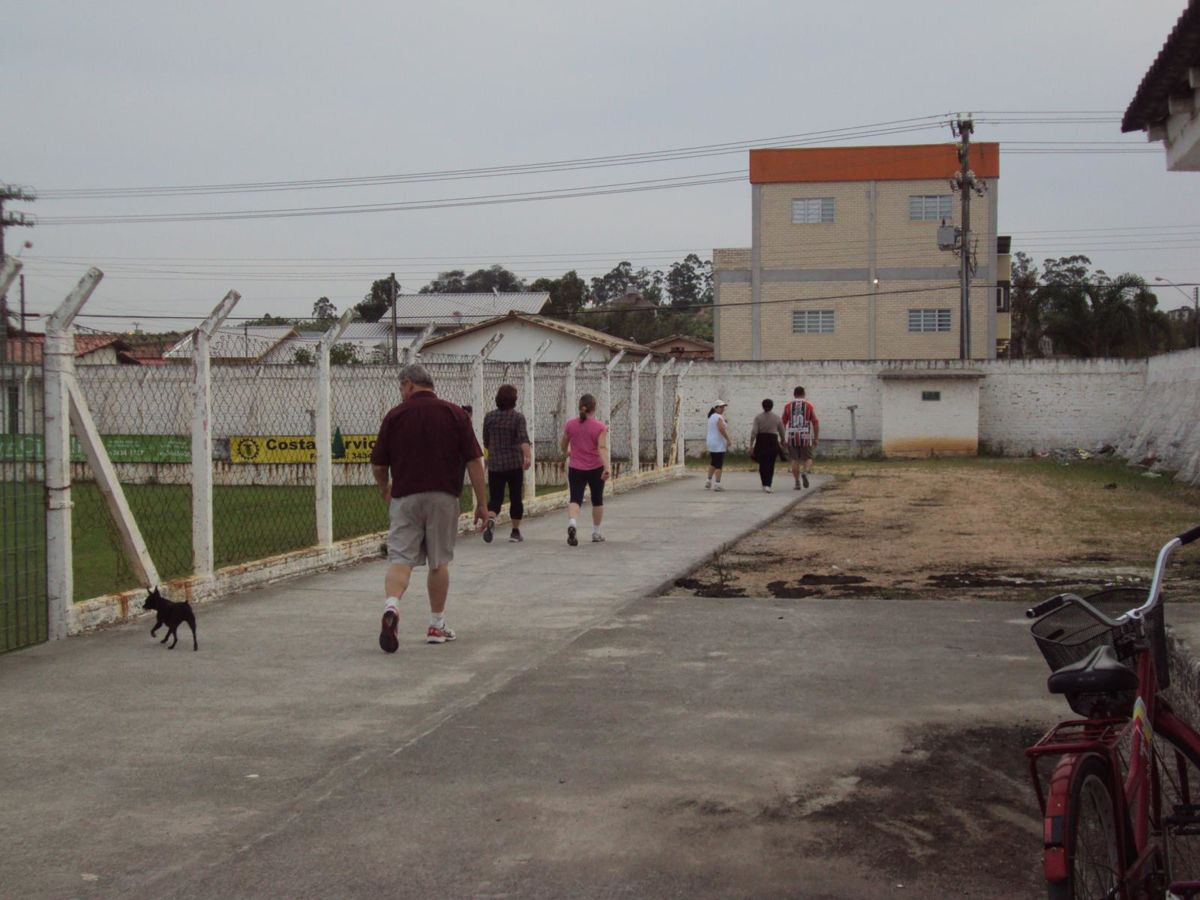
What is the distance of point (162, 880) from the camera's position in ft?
13.8

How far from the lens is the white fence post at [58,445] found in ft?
26.1

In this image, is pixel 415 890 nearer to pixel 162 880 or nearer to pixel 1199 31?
pixel 162 880

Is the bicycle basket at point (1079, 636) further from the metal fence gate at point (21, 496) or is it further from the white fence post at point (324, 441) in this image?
the white fence post at point (324, 441)

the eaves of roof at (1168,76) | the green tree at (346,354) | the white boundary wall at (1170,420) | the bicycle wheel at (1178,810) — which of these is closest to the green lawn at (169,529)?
the green tree at (346,354)

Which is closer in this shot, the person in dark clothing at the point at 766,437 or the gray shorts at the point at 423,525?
the gray shorts at the point at 423,525

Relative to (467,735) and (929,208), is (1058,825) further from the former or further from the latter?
(929,208)

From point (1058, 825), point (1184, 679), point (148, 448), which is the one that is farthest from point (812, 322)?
point (1058, 825)

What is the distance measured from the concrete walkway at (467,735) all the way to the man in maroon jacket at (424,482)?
1.71 ft

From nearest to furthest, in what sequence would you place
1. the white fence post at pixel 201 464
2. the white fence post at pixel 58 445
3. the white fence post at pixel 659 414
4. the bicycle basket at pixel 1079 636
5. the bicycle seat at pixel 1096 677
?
the bicycle seat at pixel 1096 677 < the bicycle basket at pixel 1079 636 < the white fence post at pixel 58 445 < the white fence post at pixel 201 464 < the white fence post at pixel 659 414

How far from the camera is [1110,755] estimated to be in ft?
10.9

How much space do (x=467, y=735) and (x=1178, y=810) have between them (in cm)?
318

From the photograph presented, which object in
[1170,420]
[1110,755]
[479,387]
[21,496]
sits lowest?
[1110,755]

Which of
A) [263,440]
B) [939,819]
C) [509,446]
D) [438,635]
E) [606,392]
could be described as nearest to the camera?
[939,819]

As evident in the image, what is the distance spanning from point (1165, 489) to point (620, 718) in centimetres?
1960
